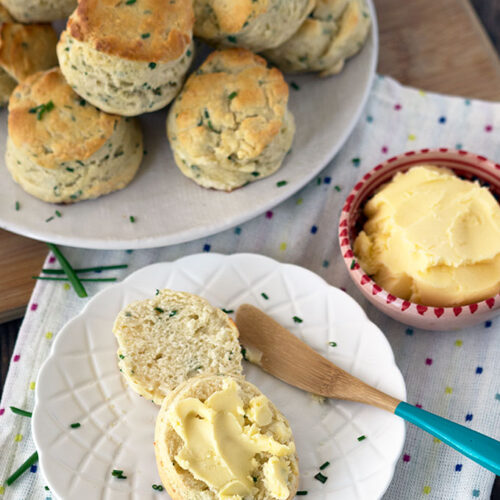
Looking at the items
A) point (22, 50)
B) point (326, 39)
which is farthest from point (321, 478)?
point (22, 50)

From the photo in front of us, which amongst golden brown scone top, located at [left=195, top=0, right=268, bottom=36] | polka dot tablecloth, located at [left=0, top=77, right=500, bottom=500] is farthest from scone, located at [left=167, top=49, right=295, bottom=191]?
polka dot tablecloth, located at [left=0, top=77, right=500, bottom=500]

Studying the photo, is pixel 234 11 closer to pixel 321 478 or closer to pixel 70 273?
pixel 70 273

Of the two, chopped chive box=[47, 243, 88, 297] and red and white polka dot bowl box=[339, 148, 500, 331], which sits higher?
red and white polka dot bowl box=[339, 148, 500, 331]

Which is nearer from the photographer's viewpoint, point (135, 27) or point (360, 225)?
point (135, 27)

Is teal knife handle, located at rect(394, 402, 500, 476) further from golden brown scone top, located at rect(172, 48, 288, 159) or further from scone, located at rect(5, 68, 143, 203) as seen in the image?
scone, located at rect(5, 68, 143, 203)

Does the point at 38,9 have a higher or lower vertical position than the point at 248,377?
higher

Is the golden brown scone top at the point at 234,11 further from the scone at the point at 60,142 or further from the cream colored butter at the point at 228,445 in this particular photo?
the cream colored butter at the point at 228,445
